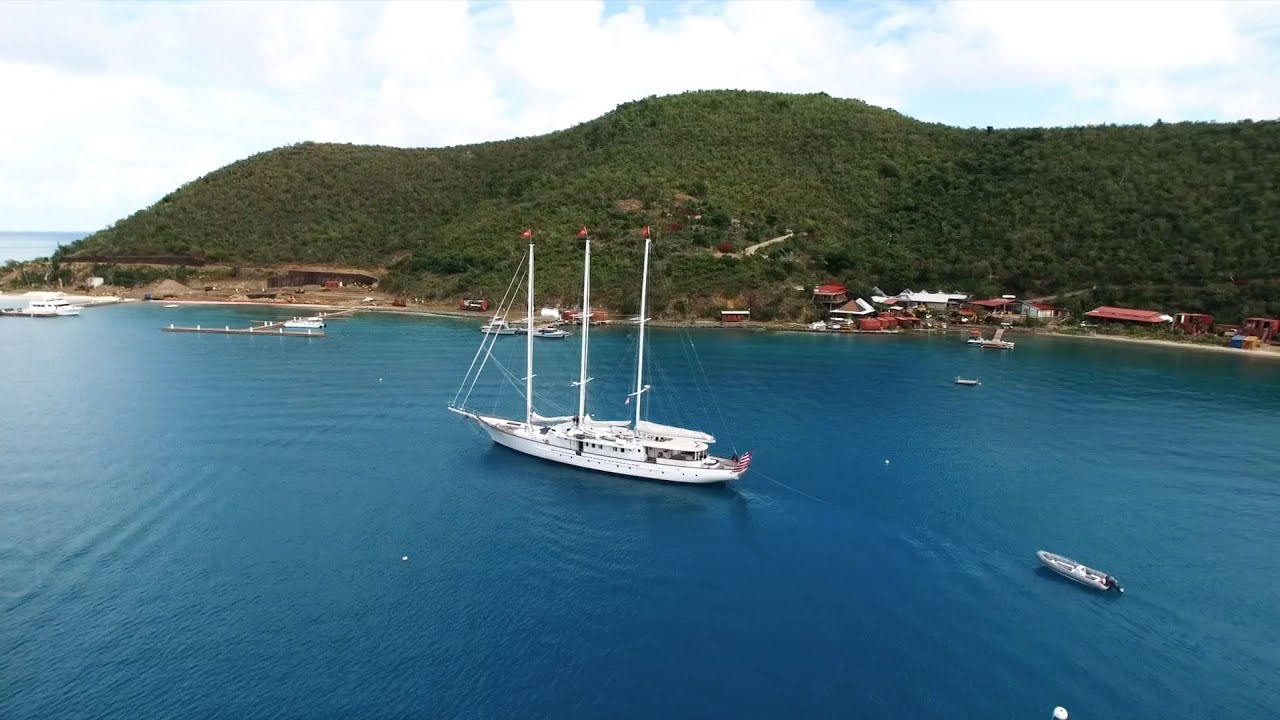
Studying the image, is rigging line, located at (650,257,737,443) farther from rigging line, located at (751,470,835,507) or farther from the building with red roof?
the building with red roof

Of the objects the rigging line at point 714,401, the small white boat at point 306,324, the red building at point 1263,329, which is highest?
the red building at point 1263,329

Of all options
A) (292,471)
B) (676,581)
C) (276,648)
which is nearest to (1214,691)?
(676,581)

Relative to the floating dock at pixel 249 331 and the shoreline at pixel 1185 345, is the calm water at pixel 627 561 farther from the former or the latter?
the shoreline at pixel 1185 345

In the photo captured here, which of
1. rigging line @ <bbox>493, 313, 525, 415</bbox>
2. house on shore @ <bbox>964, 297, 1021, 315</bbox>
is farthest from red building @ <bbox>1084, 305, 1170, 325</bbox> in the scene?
rigging line @ <bbox>493, 313, 525, 415</bbox>

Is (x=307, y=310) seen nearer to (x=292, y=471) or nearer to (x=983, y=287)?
(x=292, y=471)

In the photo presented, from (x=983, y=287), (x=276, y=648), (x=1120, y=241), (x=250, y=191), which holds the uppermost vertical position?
(x=250, y=191)

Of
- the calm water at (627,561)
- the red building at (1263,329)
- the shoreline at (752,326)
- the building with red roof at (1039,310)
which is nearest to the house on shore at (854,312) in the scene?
the shoreline at (752,326)

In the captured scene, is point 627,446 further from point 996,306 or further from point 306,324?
point 996,306
